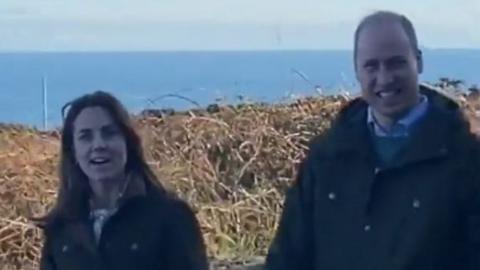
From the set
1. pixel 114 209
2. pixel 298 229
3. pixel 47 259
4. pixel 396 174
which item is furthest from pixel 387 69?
pixel 47 259

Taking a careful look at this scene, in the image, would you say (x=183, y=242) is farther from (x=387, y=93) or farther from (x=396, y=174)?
(x=387, y=93)

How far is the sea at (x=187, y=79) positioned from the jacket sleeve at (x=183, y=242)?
11.5ft

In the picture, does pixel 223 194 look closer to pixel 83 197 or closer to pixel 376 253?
pixel 83 197

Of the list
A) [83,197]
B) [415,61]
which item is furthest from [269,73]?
[415,61]

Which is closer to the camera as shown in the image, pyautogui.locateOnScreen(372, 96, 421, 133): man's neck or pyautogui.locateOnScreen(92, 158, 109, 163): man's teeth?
pyautogui.locateOnScreen(372, 96, 421, 133): man's neck

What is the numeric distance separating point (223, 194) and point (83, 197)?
3256 millimetres

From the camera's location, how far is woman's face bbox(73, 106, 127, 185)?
6.33 metres

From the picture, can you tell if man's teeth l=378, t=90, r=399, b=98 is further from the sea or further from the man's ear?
the sea

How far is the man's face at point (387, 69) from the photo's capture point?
5484 millimetres

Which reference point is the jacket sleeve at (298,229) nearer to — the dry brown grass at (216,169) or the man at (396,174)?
the man at (396,174)

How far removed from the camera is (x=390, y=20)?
18.4ft

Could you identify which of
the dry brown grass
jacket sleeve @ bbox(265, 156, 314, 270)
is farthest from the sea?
jacket sleeve @ bbox(265, 156, 314, 270)

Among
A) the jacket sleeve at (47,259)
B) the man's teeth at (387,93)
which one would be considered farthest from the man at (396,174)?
the jacket sleeve at (47,259)

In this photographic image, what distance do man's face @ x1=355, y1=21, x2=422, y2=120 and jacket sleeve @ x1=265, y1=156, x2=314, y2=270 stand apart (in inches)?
15.0
